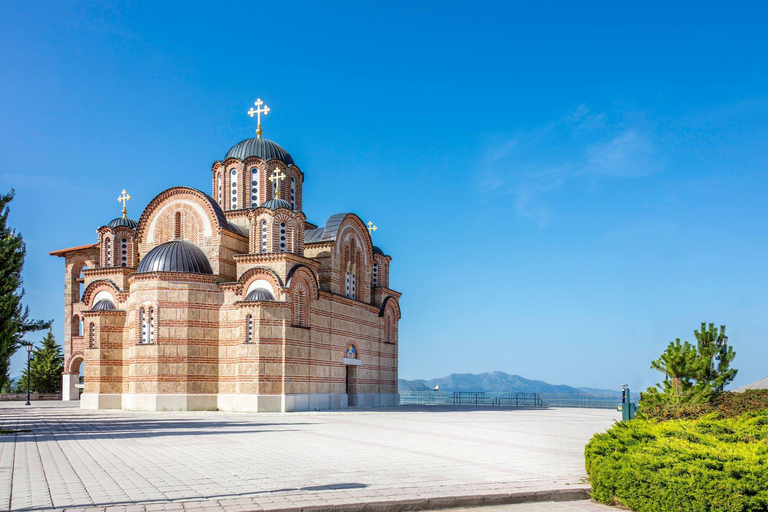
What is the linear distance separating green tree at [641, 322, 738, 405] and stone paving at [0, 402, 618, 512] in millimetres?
2620

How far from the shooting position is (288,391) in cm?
3147

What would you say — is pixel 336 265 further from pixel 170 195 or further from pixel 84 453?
pixel 84 453

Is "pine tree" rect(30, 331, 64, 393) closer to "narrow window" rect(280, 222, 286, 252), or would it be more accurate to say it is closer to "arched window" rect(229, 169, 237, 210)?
"arched window" rect(229, 169, 237, 210)

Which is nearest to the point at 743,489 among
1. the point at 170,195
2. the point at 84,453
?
the point at 84,453

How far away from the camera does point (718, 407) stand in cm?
1462

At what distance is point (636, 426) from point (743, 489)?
301 centimetres

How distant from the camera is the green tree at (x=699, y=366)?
15211 mm

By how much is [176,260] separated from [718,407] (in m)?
24.0

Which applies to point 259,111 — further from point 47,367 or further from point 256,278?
point 47,367

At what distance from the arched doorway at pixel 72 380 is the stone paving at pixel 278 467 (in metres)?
28.4

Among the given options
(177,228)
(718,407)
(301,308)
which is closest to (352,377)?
(301,308)

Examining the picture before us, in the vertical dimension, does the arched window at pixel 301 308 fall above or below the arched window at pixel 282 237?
below

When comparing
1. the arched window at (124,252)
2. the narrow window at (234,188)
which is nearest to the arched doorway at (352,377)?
the narrow window at (234,188)

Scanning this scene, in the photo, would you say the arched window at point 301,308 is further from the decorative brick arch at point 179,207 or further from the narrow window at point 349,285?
the narrow window at point 349,285
